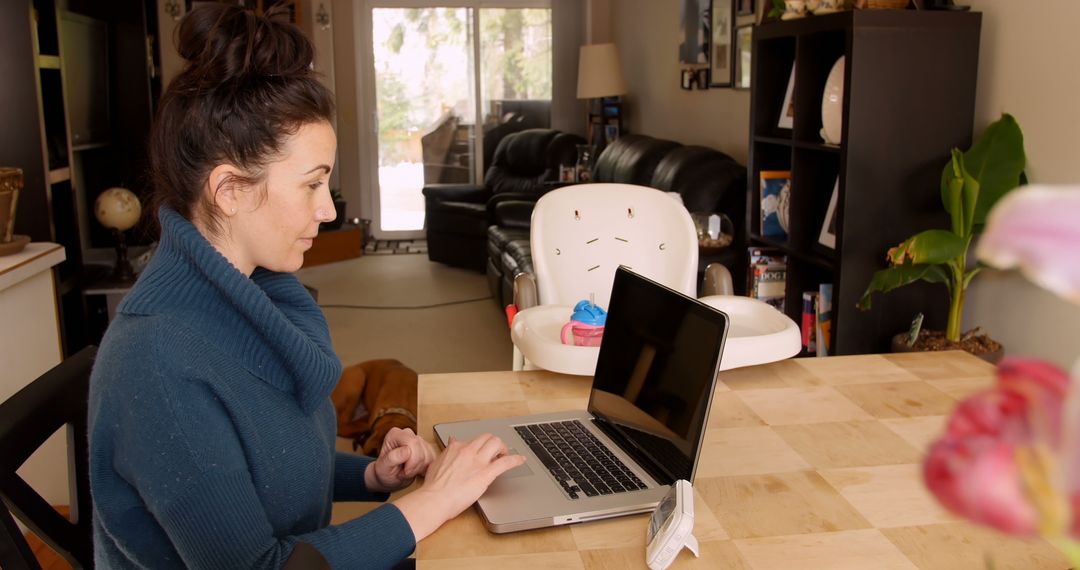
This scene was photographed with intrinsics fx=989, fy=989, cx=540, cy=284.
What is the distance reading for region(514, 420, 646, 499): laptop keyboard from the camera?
1.35 meters

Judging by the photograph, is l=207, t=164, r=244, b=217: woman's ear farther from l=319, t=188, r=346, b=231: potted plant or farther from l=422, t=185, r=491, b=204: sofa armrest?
l=319, t=188, r=346, b=231: potted plant

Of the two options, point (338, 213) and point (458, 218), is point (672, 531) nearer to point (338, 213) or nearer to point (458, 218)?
point (458, 218)

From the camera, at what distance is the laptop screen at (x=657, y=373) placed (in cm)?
130

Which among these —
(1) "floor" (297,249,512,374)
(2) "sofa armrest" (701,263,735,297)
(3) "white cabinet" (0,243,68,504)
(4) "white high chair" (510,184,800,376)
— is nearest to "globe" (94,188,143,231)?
Answer: (3) "white cabinet" (0,243,68,504)

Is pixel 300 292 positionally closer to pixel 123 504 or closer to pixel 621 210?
pixel 123 504

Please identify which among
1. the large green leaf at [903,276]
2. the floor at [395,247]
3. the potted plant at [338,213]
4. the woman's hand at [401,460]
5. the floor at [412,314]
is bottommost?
the floor at [412,314]

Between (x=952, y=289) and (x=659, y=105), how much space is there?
411 cm

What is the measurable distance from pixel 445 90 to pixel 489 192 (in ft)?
4.63

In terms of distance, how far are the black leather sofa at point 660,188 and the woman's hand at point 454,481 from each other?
8.86 ft

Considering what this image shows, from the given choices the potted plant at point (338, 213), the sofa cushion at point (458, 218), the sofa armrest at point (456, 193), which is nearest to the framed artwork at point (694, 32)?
the sofa cushion at point (458, 218)

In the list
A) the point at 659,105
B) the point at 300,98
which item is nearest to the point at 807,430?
the point at 300,98

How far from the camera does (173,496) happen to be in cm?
111

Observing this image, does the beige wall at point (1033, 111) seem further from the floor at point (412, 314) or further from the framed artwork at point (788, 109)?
the floor at point (412, 314)

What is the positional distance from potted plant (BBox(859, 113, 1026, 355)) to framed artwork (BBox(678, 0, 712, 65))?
2.99 m
